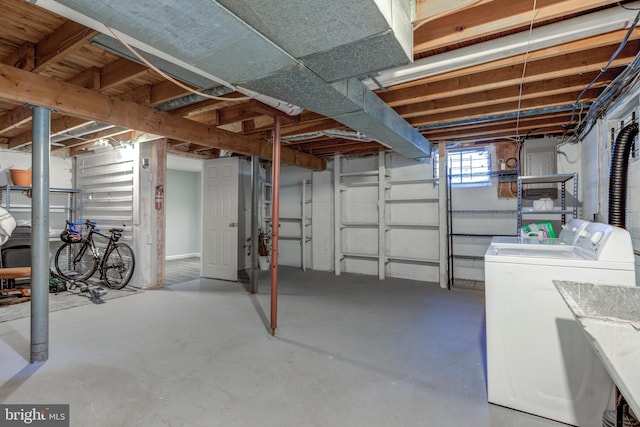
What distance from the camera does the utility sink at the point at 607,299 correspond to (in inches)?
51.9

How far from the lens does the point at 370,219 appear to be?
584 centimetres

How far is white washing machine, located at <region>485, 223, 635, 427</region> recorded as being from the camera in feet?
5.56

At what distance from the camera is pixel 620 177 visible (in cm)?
242

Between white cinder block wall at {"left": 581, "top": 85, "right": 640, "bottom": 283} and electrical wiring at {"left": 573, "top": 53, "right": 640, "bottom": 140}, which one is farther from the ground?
electrical wiring at {"left": 573, "top": 53, "right": 640, "bottom": 140}

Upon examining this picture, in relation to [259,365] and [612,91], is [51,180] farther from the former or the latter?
[612,91]

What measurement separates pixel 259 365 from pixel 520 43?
2.93 m

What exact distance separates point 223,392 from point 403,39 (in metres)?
2.39

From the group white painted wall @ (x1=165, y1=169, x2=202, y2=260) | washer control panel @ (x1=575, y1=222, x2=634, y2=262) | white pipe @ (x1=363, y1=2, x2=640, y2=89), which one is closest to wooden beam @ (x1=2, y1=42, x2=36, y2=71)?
white pipe @ (x1=363, y1=2, x2=640, y2=89)

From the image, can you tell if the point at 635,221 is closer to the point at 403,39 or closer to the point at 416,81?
the point at 416,81

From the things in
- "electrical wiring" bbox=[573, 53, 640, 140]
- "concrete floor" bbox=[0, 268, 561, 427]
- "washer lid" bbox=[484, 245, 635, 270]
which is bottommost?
"concrete floor" bbox=[0, 268, 561, 427]

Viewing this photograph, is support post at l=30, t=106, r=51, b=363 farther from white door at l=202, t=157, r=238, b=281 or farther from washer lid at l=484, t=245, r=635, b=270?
washer lid at l=484, t=245, r=635, b=270

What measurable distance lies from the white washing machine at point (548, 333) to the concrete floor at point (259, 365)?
0.16 metres

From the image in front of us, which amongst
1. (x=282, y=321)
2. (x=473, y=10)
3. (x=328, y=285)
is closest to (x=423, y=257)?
(x=328, y=285)

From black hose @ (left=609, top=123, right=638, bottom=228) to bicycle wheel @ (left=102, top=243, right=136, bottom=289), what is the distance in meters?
5.64
